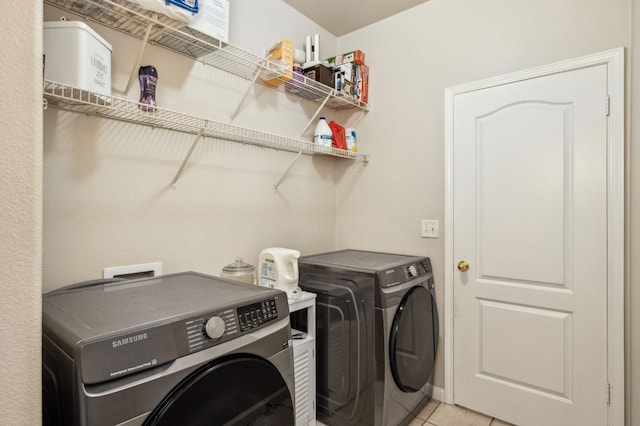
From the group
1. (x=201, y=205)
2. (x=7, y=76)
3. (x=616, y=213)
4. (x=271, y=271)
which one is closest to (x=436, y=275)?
(x=616, y=213)

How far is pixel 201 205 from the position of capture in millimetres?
1824

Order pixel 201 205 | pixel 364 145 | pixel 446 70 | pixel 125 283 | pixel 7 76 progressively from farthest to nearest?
pixel 364 145, pixel 446 70, pixel 201 205, pixel 125 283, pixel 7 76

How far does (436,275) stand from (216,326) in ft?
5.65

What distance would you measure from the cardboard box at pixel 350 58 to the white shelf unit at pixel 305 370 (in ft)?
5.78

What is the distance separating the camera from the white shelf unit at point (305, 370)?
1.70m

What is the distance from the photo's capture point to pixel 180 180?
1733 millimetres

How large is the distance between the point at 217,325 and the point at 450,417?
1.83 m

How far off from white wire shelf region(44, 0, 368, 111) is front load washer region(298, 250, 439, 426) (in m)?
1.16

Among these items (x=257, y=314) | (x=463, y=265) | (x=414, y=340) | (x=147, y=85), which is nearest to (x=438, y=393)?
(x=414, y=340)

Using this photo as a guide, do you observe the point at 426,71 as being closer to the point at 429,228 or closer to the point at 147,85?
the point at 429,228

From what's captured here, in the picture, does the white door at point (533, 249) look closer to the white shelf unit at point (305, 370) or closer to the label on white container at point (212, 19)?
the white shelf unit at point (305, 370)

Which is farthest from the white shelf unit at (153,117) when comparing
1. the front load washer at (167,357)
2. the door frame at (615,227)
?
the door frame at (615,227)

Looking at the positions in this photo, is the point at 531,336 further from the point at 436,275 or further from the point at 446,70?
the point at 446,70

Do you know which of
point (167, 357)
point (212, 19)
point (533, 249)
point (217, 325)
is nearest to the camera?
point (167, 357)
